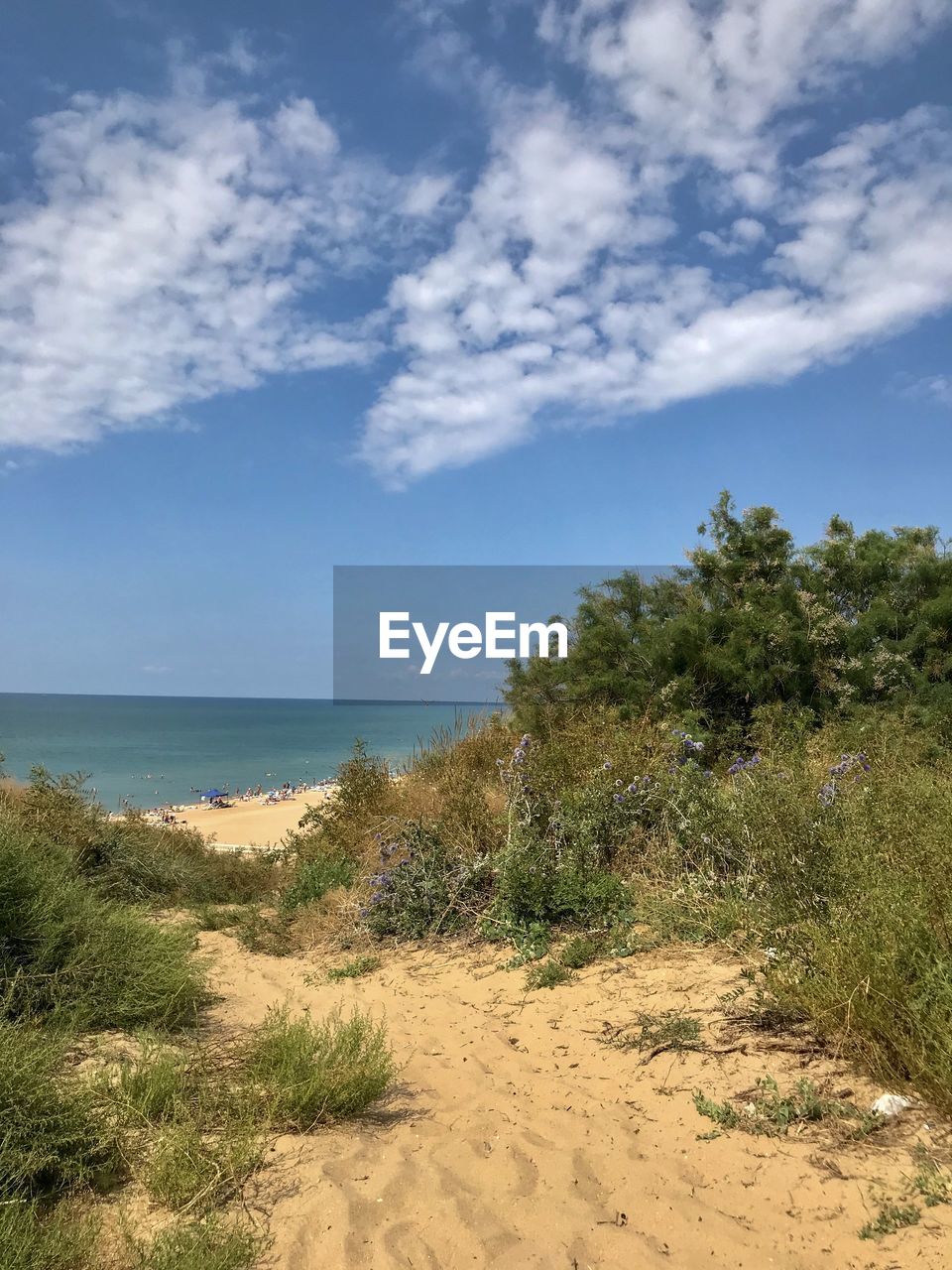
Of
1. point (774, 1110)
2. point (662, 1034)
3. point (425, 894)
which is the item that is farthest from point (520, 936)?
point (774, 1110)

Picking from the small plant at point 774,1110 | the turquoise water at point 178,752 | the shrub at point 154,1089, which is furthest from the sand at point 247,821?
the small plant at point 774,1110

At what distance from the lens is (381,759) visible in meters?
10.5

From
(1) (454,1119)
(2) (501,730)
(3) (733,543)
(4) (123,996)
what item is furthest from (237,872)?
(3) (733,543)

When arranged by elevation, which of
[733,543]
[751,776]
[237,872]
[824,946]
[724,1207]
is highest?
[733,543]

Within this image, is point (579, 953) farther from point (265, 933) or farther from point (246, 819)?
point (246, 819)

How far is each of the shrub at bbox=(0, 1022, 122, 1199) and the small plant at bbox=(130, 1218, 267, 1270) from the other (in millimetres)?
538

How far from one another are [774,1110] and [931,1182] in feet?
2.20

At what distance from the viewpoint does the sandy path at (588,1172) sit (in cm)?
272

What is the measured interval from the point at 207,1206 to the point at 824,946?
276 centimetres

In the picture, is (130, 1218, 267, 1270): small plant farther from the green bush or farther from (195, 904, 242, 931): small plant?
(195, 904, 242, 931): small plant

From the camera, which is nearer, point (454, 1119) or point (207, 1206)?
point (207, 1206)

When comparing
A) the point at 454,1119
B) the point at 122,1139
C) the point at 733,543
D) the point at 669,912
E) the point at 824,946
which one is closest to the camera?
the point at 122,1139

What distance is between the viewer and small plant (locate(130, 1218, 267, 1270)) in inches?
98.1

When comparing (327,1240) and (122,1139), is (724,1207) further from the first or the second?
(122,1139)
